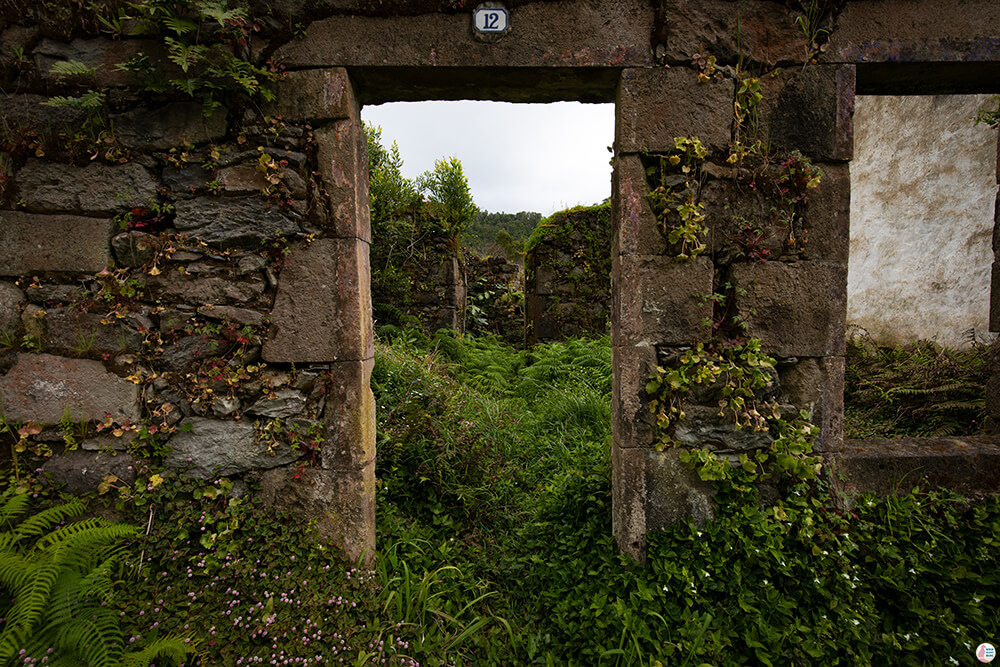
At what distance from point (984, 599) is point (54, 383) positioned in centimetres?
460

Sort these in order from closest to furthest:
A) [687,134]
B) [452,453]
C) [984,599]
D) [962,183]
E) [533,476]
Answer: [984,599], [687,134], [452,453], [533,476], [962,183]

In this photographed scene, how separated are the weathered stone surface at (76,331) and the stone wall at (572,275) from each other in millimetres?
6019

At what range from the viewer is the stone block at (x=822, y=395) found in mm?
2232

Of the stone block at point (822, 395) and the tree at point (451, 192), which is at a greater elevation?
the tree at point (451, 192)

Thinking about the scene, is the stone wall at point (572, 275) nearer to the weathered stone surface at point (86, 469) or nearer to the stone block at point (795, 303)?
the stone block at point (795, 303)

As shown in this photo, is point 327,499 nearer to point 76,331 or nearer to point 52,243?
point 76,331

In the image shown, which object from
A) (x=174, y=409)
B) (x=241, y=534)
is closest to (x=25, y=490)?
(x=174, y=409)

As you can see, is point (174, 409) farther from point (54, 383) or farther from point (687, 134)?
point (687, 134)

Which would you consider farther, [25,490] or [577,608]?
[577,608]

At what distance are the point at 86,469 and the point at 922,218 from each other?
857 centimetres

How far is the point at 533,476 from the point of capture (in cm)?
339

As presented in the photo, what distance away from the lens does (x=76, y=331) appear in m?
2.14

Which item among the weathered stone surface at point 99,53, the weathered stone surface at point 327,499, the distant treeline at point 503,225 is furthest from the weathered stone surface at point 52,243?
the distant treeline at point 503,225

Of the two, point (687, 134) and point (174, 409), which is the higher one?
point (687, 134)
